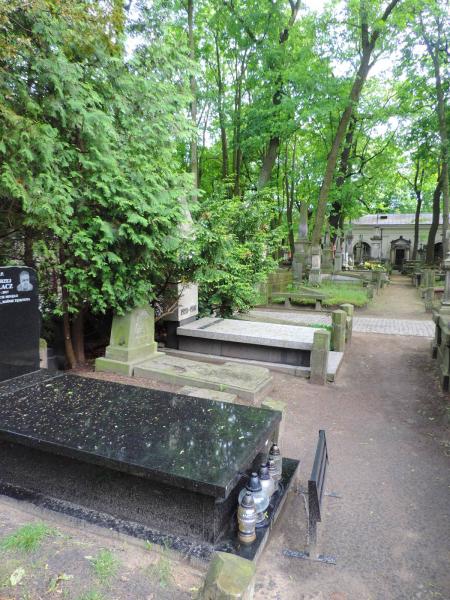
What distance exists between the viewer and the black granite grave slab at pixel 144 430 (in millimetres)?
2543

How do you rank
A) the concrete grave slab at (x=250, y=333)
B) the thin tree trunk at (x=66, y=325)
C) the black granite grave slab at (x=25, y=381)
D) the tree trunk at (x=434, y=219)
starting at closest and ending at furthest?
1. the black granite grave slab at (x=25, y=381)
2. the thin tree trunk at (x=66, y=325)
3. the concrete grave slab at (x=250, y=333)
4. the tree trunk at (x=434, y=219)

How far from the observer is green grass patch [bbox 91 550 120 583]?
230cm

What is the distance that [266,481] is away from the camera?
2904 millimetres

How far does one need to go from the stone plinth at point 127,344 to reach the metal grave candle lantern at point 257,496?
3662 mm

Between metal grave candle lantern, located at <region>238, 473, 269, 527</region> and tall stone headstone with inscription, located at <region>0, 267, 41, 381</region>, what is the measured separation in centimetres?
287

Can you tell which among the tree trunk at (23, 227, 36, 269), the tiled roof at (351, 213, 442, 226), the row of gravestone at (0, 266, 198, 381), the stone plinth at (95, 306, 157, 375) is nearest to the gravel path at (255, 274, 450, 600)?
the stone plinth at (95, 306, 157, 375)

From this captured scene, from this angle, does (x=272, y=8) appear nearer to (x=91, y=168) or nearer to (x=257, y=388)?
(x=91, y=168)

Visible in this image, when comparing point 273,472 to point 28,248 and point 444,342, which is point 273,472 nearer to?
point 28,248

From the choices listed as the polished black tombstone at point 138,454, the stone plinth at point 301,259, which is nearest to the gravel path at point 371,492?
the polished black tombstone at point 138,454

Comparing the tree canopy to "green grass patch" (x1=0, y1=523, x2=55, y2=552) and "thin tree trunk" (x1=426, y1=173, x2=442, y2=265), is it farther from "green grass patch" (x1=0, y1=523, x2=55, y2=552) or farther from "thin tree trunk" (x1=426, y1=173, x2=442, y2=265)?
"thin tree trunk" (x1=426, y1=173, x2=442, y2=265)

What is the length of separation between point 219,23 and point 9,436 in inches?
790

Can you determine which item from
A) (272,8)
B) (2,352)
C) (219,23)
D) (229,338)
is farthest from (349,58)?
(2,352)

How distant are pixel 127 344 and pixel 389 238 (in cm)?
4359

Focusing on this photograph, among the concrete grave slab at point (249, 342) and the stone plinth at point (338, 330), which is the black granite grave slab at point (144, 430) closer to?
the concrete grave slab at point (249, 342)
